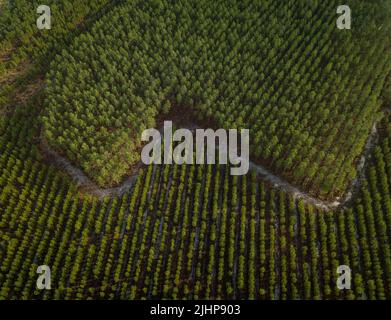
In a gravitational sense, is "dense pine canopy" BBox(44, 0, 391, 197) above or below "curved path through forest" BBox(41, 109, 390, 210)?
above

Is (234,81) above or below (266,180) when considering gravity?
above

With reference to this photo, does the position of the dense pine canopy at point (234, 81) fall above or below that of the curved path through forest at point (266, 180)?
above

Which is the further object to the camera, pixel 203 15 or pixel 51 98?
pixel 203 15

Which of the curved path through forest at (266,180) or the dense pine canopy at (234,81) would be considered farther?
the dense pine canopy at (234,81)

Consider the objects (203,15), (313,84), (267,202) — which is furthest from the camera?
(203,15)

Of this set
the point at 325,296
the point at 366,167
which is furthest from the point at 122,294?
the point at 366,167

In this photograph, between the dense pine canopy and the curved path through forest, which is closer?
the curved path through forest

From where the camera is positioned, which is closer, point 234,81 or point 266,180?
point 266,180
